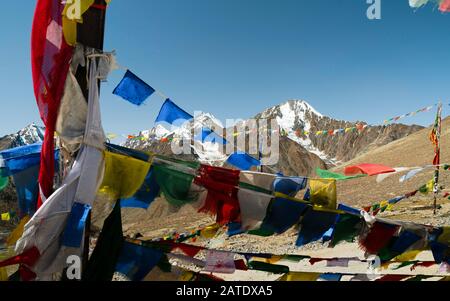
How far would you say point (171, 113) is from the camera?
397cm

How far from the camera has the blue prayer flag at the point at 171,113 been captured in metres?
3.88

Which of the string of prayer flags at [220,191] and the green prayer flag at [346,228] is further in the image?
the green prayer flag at [346,228]

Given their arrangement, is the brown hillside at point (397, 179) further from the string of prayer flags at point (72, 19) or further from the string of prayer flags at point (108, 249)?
the string of prayer flags at point (72, 19)

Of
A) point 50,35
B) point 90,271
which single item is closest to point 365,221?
point 90,271

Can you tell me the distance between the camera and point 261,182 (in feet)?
10.3

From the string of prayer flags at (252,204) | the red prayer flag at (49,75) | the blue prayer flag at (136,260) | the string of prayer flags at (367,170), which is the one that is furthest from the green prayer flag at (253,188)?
the red prayer flag at (49,75)

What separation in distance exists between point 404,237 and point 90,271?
3.10 metres

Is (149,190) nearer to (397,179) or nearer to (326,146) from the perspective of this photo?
(397,179)

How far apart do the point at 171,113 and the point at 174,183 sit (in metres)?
1.40

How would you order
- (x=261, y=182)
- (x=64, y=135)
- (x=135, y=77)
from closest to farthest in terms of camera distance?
(x=64, y=135) → (x=261, y=182) → (x=135, y=77)

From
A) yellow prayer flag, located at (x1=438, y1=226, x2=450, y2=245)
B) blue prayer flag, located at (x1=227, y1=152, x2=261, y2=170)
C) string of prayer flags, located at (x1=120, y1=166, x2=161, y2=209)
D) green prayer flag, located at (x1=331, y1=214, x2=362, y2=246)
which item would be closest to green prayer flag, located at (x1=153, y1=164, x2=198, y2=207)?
string of prayer flags, located at (x1=120, y1=166, x2=161, y2=209)

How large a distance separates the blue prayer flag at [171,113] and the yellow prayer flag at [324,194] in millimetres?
1789
